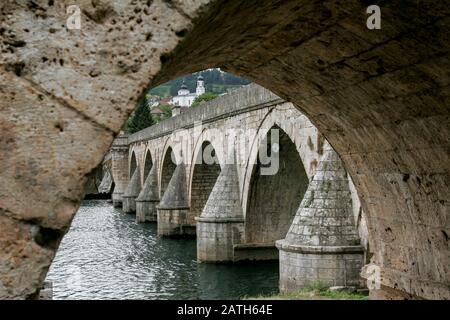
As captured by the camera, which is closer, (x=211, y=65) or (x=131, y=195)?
(x=211, y=65)

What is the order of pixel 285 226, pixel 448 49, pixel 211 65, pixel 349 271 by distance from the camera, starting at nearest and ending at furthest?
pixel 448 49, pixel 211 65, pixel 349 271, pixel 285 226

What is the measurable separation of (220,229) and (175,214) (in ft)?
22.4

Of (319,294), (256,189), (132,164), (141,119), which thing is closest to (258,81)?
(319,294)

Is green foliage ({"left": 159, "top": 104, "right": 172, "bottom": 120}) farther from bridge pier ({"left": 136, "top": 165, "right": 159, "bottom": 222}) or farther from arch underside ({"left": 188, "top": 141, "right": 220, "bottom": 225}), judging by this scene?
arch underside ({"left": 188, "top": 141, "right": 220, "bottom": 225})

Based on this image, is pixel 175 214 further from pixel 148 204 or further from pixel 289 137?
pixel 289 137

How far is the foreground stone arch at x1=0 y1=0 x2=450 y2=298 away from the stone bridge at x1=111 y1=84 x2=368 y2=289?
134 inches

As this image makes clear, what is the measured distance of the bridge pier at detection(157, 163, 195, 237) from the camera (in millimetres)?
21750

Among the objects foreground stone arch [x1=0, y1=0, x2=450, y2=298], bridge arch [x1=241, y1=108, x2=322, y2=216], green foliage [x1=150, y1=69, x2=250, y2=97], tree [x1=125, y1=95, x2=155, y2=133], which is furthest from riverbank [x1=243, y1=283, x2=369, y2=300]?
green foliage [x1=150, y1=69, x2=250, y2=97]

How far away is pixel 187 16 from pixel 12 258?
42.1 inches

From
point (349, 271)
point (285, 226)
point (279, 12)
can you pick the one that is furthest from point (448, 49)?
point (285, 226)

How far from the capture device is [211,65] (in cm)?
432

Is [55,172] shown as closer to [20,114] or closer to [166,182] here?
[20,114]

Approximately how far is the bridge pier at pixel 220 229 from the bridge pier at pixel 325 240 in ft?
19.3

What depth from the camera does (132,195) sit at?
110 ft
